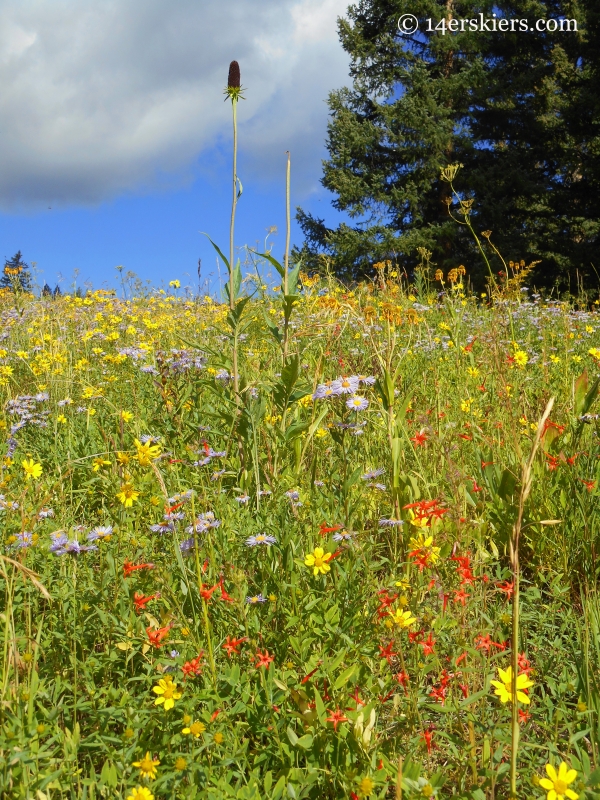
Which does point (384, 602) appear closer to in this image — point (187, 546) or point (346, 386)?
point (187, 546)

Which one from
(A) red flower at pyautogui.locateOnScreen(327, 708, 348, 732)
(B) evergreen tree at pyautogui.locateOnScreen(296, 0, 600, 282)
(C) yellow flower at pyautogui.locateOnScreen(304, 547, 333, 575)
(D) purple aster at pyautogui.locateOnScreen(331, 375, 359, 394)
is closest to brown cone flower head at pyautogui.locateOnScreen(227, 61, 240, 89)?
(D) purple aster at pyautogui.locateOnScreen(331, 375, 359, 394)

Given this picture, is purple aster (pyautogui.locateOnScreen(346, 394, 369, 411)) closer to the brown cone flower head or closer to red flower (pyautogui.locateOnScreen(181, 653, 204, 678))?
red flower (pyautogui.locateOnScreen(181, 653, 204, 678))

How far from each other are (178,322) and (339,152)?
36.1 feet

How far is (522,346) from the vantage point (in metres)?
4.92

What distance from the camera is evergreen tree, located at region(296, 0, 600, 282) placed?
15.0m

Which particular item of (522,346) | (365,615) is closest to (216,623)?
(365,615)

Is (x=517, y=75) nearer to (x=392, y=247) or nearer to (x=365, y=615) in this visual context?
(x=392, y=247)

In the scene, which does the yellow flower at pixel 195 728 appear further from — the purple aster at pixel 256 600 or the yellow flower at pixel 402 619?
the yellow flower at pixel 402 619

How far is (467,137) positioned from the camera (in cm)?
1591

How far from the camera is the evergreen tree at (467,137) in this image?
15031 mm

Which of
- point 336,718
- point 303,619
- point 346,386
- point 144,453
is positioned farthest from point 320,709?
point 346,386

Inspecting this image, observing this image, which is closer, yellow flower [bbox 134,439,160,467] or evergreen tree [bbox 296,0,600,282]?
yellow flower [bbox 134,439,160,467]

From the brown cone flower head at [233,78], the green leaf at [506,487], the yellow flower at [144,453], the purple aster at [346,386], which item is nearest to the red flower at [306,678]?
the yellow flower at [144,453]

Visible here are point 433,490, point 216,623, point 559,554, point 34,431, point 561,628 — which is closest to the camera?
point 216,623
